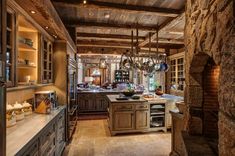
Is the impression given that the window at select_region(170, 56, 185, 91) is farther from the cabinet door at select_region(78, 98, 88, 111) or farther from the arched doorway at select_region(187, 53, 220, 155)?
the arched doorway at select_region(187, 53, 220, 155)

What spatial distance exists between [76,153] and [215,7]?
11.3ft

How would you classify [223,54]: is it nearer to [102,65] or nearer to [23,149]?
[23,149]

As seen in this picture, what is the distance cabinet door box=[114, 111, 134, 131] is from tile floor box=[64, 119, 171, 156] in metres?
0.23

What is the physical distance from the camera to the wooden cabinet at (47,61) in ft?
9.95

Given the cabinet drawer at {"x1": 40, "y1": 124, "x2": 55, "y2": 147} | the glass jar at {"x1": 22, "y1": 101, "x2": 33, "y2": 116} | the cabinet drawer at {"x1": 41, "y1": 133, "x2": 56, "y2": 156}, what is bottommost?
the cabinet drawer at {"x1": 41, "y1": 133, "x2": 56, "y2": 156}

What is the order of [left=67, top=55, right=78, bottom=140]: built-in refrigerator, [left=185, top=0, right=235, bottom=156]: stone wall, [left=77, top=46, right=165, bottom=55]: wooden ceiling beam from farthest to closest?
[left=77, top=46, right=165, bottom=55]: wooden ceiling beam < [left=67, top=55, right=78, bottom=140]: built-in refrigerator < [left=185, top=0, right=235, bottom=156]: stone wall

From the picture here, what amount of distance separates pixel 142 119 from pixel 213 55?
10.9 ft

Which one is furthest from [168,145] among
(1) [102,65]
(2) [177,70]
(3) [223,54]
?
(1) [102,65]

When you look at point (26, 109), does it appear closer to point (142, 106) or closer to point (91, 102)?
point (142, 106)

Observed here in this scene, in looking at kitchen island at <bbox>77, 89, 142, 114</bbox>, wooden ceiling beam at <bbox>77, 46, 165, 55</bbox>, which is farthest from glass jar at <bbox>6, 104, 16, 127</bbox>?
wooden ceiling beam at <bbox>77, 46, 165, 55</bbox>

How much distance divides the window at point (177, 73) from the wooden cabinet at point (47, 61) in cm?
558

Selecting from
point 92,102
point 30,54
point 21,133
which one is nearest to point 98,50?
point 92,102

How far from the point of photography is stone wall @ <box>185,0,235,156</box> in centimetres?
139

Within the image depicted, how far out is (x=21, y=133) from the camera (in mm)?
1948
